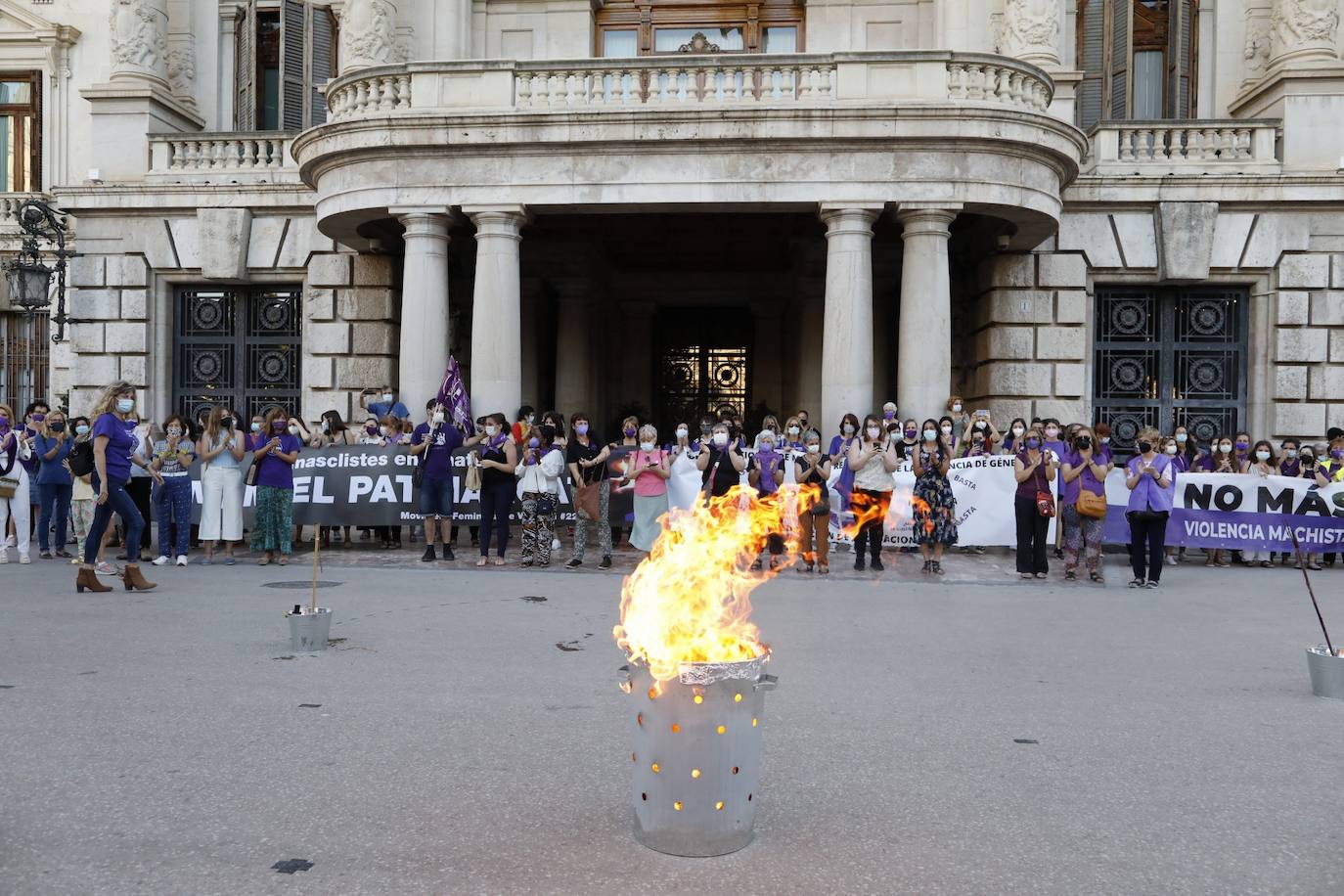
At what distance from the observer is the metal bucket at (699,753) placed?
14.1ft

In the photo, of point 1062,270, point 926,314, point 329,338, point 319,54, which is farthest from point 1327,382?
point 319,54

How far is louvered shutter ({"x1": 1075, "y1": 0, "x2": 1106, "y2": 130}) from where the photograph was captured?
2161cm

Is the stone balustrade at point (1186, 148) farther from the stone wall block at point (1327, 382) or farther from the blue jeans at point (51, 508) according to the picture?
the blue jeans at point (51, 508)

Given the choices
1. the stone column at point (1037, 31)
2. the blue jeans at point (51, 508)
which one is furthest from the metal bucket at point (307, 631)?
the stone column at point (1037, 31)

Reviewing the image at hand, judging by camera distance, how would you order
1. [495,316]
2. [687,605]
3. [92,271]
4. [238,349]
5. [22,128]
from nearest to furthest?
[687,605] < [495,316] < [92,271] < [238,349] < [22,128]

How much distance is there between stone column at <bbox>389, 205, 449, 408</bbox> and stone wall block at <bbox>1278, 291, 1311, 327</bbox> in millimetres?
14101

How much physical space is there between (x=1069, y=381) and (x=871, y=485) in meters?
7.72

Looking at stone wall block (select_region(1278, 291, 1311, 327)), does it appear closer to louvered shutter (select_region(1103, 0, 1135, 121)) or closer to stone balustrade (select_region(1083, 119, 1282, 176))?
stone balustrade (select_region(1083, 119, 1282, 176))

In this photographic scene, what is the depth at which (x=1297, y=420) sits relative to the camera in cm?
1980

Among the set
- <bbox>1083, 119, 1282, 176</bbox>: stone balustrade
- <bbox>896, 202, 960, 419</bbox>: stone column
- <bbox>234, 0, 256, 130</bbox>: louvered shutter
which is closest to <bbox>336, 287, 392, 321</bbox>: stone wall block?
<bbox>234, 0, 256, 130</bbox>: louvered shutter

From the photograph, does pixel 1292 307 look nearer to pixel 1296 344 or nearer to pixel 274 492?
pixel 1296 344

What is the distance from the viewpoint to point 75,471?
1254 cm

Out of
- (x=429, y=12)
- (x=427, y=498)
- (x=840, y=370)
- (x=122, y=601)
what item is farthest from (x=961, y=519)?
(x=429, y=12)

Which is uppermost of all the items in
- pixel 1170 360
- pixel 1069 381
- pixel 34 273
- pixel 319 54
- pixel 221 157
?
pixel 319 54
